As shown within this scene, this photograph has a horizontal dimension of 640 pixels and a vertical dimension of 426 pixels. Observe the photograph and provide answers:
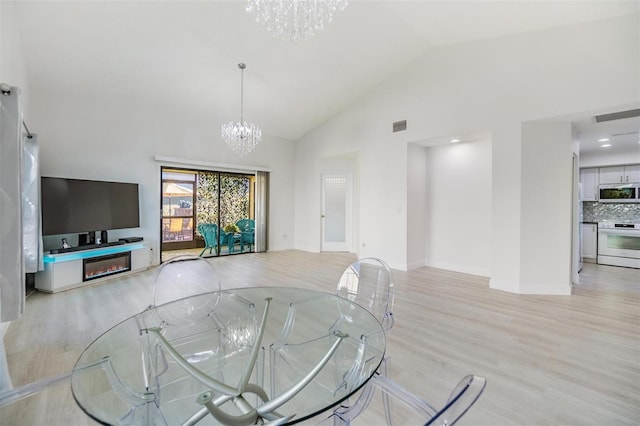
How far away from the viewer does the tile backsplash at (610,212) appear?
17.9 feet

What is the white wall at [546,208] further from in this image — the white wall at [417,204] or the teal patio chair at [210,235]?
the teal patio chair at [210,235]

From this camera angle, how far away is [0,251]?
191 centimetres

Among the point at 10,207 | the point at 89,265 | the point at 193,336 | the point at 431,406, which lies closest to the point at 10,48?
the point at 10,207

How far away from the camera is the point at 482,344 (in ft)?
7.79

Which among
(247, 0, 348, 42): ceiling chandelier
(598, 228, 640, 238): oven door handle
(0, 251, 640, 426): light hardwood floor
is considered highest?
(247, 0, 348, 42): ceiling chandelier

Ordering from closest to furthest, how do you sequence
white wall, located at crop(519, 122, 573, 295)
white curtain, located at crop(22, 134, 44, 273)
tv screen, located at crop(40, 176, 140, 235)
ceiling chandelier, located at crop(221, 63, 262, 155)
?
white curtain, located at crop(22, 134, 44, 273)
white wall, located at crop(519, 122, 573, 295)
tv screen, located at crop(40, 176, 140, 235)
ceiling chandelier, located at crop(221, 63, 262, 155)

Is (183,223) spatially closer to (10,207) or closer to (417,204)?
(10,207)

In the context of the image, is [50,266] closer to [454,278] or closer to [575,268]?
[454,278]

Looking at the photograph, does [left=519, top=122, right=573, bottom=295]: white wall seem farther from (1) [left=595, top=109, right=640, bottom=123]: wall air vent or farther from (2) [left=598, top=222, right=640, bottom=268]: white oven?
(2) [left=598, top=222, right=640, bottom=268]: white oven

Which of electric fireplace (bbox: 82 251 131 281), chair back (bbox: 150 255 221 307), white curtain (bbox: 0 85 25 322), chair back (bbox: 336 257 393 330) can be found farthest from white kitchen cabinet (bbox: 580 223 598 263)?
electric fireplace (bbox: 82 251 131 281)

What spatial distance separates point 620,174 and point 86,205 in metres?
9.64

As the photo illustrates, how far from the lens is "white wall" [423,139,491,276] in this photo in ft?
15.6

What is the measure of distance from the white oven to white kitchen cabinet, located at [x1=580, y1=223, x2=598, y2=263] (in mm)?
72

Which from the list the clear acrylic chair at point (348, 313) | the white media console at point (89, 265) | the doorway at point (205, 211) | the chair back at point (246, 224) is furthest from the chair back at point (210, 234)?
the clear acrylic chair at point (348, 313)
